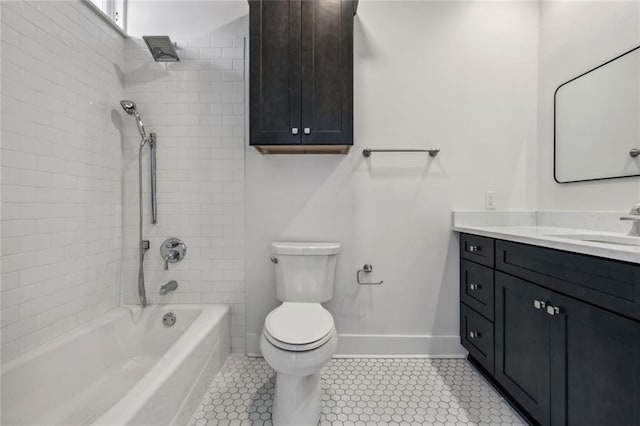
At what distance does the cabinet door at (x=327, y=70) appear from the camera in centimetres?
163

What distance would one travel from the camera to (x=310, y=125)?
65.0 inches

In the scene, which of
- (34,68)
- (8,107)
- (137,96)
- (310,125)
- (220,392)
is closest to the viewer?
(8,107)

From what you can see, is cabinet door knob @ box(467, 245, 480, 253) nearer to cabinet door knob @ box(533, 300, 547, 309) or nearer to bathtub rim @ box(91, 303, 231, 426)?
cabinet door knob @ box(533, 300, 547, 309)

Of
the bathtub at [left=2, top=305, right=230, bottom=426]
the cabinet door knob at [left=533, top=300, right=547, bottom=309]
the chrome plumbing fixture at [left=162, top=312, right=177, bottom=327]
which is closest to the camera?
the bathtub at [left=2, top=305, right=230, bottom=426]

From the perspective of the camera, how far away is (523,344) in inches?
52.1

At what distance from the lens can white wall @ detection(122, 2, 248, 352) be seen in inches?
75.2

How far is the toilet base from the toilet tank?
504 millimetres

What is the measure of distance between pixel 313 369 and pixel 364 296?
80 centimetres

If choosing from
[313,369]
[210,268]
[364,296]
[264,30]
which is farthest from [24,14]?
[364,296]

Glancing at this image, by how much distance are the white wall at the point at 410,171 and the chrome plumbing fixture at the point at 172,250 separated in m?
0.45

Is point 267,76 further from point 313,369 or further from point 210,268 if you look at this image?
point 313,369

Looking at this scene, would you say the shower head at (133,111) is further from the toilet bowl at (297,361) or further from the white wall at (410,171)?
the toilet bowl at (297,361)

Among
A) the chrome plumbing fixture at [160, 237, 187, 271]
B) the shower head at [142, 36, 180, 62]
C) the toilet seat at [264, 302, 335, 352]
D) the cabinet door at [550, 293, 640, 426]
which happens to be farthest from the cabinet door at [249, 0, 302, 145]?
the cabinet door at [550, 293, 640, 426]

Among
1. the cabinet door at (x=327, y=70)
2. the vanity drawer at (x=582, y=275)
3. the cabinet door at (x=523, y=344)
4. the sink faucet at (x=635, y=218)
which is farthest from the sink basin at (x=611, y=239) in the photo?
the cabinet door at (x=327, y=70)
